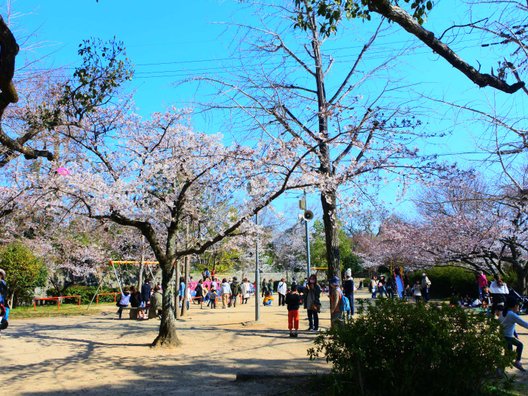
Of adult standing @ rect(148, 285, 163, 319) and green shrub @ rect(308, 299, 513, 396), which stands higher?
adult standing @ rect(148, 285, 163, 319)

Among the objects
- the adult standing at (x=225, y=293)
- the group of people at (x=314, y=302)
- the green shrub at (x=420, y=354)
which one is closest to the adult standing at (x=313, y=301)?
the group of people at (x=314, y=302)

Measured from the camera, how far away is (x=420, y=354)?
526cm

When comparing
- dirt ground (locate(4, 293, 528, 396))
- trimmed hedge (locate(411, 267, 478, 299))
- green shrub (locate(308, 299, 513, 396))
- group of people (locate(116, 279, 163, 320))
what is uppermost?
trimmed hedge (locate(411, 267, 478, 299))

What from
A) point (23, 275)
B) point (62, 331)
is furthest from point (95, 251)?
point (62, 331)

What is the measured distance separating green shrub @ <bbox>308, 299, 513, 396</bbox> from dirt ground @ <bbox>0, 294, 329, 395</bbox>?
1518mm

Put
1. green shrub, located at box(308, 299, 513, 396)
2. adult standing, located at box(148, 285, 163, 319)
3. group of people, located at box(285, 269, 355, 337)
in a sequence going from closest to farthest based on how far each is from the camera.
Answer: green shrub, located at box(308, 299, 513, 396)
group of people, located at box(285, 269, 355, 337)
adult standing, located at box(148, 285, 163, 319)

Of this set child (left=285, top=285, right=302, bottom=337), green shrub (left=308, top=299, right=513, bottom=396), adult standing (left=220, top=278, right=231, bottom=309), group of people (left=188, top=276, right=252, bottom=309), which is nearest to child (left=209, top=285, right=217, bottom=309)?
group of people (left=188, top=276, right=252, bottom=309)

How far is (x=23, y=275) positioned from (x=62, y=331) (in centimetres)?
1105

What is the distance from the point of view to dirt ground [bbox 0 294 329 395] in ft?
23.6

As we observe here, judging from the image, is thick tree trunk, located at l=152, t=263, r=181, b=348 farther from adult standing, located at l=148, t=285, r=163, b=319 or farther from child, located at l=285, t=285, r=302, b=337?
adult standing, located at l=148, t=285, r=163, b=319

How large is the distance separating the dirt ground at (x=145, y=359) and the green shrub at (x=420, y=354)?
1.52 meters

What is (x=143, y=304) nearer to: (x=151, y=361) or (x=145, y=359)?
(x=145, y=359)

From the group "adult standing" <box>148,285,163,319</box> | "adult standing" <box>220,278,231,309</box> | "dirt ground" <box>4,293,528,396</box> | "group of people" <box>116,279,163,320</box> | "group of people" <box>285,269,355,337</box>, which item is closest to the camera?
"dirt ground" <box>4,293,528,396</box>

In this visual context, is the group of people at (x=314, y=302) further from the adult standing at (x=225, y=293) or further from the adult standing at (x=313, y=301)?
the adult standing at (x=225, y=293)
